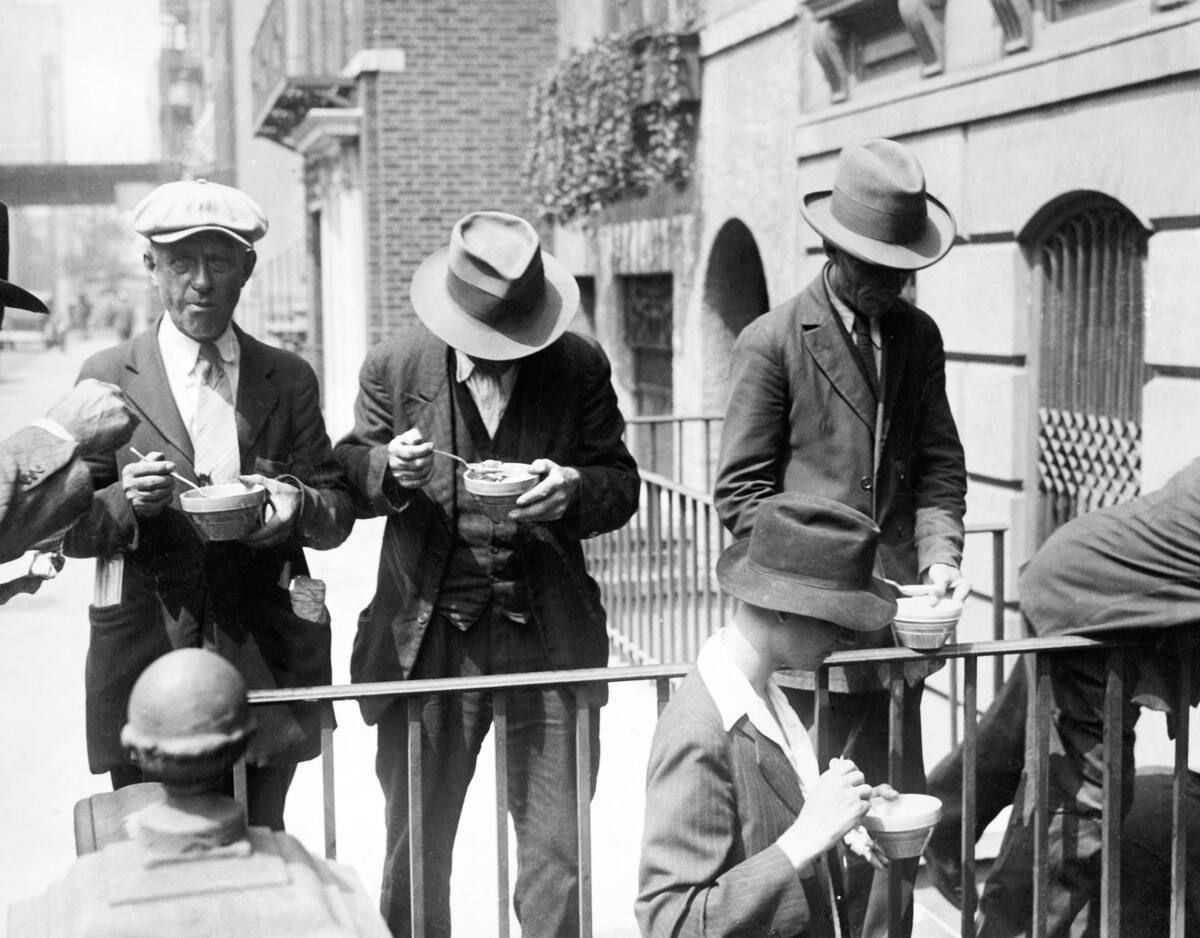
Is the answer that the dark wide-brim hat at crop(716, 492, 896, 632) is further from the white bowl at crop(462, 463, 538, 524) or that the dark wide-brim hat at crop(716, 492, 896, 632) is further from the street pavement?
the street pavement

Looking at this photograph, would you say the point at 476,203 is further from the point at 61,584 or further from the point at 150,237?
the point at 150,237

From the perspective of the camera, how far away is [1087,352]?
6.81 metres

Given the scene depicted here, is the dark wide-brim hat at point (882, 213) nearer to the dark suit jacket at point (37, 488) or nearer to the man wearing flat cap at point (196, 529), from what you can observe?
the man wearing flat cap at point (196, 529)

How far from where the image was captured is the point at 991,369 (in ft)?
24.6

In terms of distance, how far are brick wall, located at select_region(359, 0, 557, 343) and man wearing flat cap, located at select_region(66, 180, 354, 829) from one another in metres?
11.7

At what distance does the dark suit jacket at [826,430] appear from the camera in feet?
13.4

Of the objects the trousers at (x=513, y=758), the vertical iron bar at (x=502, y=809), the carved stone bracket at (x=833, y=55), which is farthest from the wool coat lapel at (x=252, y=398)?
the carved stone bracket at (x=833, y=55)

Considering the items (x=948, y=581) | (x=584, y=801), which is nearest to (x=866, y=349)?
(x=948, y=581)

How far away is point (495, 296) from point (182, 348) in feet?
2.70

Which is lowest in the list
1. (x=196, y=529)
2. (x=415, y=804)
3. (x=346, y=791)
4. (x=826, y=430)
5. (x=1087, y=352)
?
(x=346, y=791)

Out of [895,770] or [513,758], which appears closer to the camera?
[895,770]

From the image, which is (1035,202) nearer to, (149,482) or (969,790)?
(969,790)

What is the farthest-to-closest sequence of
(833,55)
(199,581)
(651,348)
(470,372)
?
(651,348)
(833,55)
(470,372)
(199,581)

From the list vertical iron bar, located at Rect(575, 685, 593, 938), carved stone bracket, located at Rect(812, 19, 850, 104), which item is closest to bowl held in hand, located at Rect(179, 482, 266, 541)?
vertical iron bar, located at Rect(575, 685, 593, 938)
